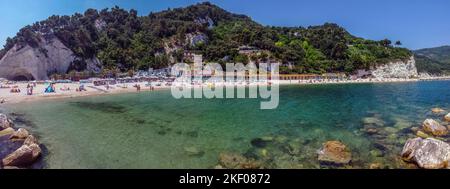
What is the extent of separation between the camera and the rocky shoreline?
343 inches

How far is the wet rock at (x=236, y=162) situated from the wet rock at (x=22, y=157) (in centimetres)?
706

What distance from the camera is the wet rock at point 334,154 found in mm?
9430

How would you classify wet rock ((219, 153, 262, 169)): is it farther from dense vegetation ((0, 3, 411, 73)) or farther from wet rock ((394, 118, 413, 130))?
dense vegetation ((0, 3, 411, 73))

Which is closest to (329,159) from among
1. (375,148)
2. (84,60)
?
(375,148)

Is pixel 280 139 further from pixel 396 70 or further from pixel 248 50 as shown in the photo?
pixel 396 70

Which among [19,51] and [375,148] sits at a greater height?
[19,51]

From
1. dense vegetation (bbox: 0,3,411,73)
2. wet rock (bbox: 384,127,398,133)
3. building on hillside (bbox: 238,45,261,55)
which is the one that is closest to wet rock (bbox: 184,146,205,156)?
wet rock (bbox: 384,127,398,133)

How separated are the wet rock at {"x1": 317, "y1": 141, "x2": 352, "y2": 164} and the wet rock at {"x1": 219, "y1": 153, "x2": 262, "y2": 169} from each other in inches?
106

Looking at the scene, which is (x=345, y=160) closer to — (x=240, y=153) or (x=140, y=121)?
(x=240, y=153)

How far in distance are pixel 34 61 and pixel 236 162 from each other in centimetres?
5863

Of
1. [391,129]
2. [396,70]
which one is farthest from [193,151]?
[396,70]

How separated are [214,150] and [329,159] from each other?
461 cm
